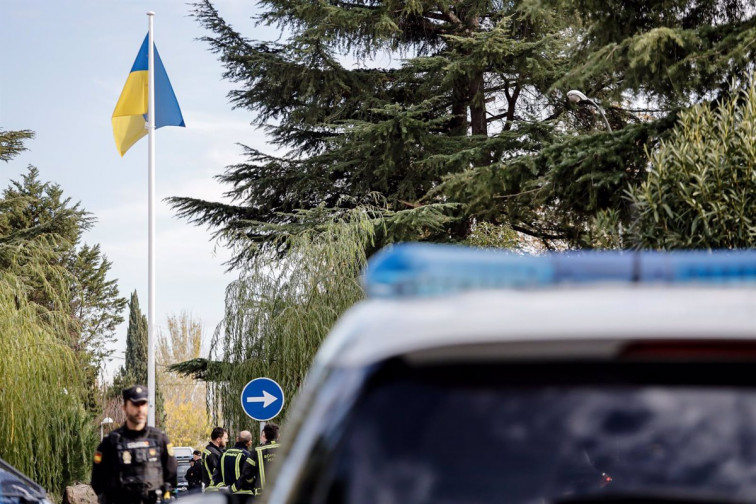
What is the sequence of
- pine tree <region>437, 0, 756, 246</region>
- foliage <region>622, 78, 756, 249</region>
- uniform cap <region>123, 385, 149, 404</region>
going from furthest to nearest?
pine tree <region>437, 0, 756, 246</region>
foliage <region>622, 78, 756, 249</region>
uniform cap <region>123, 385, 149, 404</region>

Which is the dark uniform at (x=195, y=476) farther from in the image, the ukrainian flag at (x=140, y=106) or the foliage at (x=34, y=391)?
the ukrainian flag at (x=140, y=106)

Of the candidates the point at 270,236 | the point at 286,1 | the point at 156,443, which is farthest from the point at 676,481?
the point at 286,1

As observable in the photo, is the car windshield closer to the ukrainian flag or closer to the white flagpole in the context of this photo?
the white flagpole

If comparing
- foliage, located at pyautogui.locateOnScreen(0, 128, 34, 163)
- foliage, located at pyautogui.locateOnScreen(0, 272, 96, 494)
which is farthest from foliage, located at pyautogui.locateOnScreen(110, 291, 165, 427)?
foliage, located at pyautogui.locateOnScreen(0, 272, 96, 494)

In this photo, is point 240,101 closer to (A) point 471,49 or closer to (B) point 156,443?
(A) point 471,49

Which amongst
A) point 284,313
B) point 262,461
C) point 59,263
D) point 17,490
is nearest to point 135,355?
point 59,263

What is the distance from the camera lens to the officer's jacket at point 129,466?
802cm

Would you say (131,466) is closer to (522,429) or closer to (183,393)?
(522,429)

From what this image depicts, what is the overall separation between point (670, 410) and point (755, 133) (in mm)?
14328

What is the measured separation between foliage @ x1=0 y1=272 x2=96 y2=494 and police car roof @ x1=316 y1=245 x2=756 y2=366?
66.0ft

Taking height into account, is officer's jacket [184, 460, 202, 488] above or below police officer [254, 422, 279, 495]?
below

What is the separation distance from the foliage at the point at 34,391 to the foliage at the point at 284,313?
332 centimetres

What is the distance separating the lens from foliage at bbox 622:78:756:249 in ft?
48.9

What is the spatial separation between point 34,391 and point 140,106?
821 centimetres
